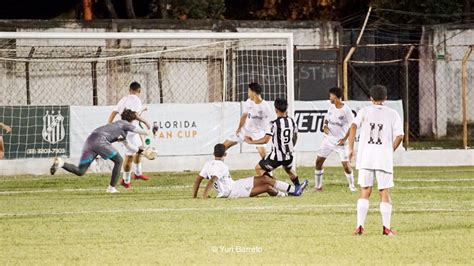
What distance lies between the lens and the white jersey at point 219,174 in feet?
65.2

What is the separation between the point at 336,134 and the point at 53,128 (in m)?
8.03

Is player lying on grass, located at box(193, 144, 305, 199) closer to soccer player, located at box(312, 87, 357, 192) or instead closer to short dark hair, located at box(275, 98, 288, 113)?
short dark hair, located at box(275, 98, 288, 113)

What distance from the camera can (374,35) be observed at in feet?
131

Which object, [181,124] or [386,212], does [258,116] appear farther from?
[386,212]

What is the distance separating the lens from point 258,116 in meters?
23.9

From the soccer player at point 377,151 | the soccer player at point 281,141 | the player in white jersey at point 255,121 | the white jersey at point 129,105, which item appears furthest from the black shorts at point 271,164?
the soccer player at point 377,151

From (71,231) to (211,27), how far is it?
22.8 metres

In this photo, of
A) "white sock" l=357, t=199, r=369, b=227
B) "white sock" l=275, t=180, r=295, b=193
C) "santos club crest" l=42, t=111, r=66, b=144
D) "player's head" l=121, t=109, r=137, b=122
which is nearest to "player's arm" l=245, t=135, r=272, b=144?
"white sock" l=275, t=180, r=295, b=193

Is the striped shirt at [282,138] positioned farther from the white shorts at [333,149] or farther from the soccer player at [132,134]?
the soccer player at [132,134]

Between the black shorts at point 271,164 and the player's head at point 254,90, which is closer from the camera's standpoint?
the black shorts at point 271,164

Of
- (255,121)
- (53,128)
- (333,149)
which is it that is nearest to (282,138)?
(333,149)

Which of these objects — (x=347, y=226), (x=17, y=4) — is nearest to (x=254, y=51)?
(x=17, y=4)

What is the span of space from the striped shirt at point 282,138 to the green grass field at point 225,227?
0.92 meters

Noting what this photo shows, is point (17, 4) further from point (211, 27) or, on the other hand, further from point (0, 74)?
point (0, 74)
